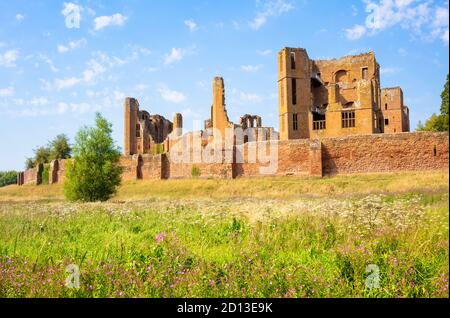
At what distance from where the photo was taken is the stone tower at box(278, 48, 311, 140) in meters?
43.2

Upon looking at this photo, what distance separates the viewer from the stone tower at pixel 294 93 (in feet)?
142

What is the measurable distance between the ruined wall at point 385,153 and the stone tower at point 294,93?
7.28 meters

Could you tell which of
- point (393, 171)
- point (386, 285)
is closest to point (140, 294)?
point (386, 285)

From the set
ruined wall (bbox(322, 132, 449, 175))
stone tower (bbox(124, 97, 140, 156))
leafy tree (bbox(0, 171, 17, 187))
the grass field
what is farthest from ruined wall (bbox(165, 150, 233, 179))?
leafy tree (bbox(0, 171, 17, 187))

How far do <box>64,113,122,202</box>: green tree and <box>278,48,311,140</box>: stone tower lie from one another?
73.5ft

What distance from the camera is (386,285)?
467 cm

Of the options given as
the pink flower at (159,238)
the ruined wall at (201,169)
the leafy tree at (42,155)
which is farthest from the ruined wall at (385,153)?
the leafy tree at (42,155)

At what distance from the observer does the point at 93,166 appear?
2539 cm

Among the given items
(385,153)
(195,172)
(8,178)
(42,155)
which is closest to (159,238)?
(385,153)

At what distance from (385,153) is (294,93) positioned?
13908mm

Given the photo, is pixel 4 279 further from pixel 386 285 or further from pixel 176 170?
pixel 176 170

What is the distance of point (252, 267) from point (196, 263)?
0.92 m

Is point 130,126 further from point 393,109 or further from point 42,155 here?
point 393,109

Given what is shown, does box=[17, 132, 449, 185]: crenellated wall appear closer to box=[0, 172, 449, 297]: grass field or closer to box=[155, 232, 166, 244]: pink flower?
box=[0, 172, 449, 297]: grass field
